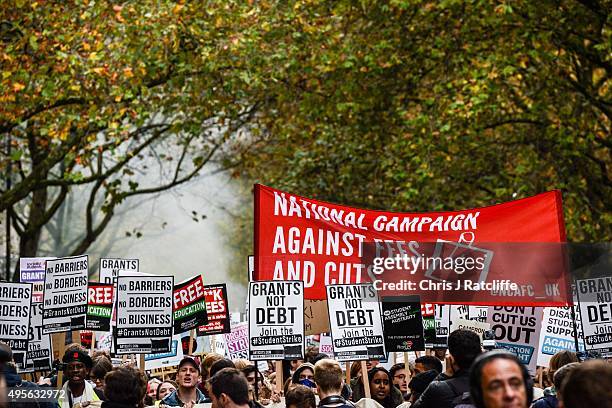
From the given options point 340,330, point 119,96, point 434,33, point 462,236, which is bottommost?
point 340,330

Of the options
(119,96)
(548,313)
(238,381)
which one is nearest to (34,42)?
(119,96)

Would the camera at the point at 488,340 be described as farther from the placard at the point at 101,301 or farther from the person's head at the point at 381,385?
the placard at the point at 101,301

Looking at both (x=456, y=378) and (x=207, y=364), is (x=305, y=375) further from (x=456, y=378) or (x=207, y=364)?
(x=456, y=378)

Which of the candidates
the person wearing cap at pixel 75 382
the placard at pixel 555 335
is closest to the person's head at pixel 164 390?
the person wearing cap at pixel 75 382

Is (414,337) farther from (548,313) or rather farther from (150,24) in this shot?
(150,24)

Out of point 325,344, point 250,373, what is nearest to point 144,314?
point 250,373

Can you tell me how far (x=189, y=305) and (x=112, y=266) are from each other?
4540 mm

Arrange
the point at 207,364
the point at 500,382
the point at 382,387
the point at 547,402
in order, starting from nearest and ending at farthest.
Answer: the point at 500,382 → the point at 547,402 → the point at 207,364 → the point at 382,387

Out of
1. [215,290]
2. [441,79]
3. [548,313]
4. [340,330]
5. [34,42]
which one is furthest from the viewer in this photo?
[441,79]

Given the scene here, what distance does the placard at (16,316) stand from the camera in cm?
1280

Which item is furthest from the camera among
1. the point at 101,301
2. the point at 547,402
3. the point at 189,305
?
the point at 101,301

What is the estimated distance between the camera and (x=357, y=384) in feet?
40.1

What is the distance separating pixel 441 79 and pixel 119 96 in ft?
19.3

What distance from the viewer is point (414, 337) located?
464 inches
